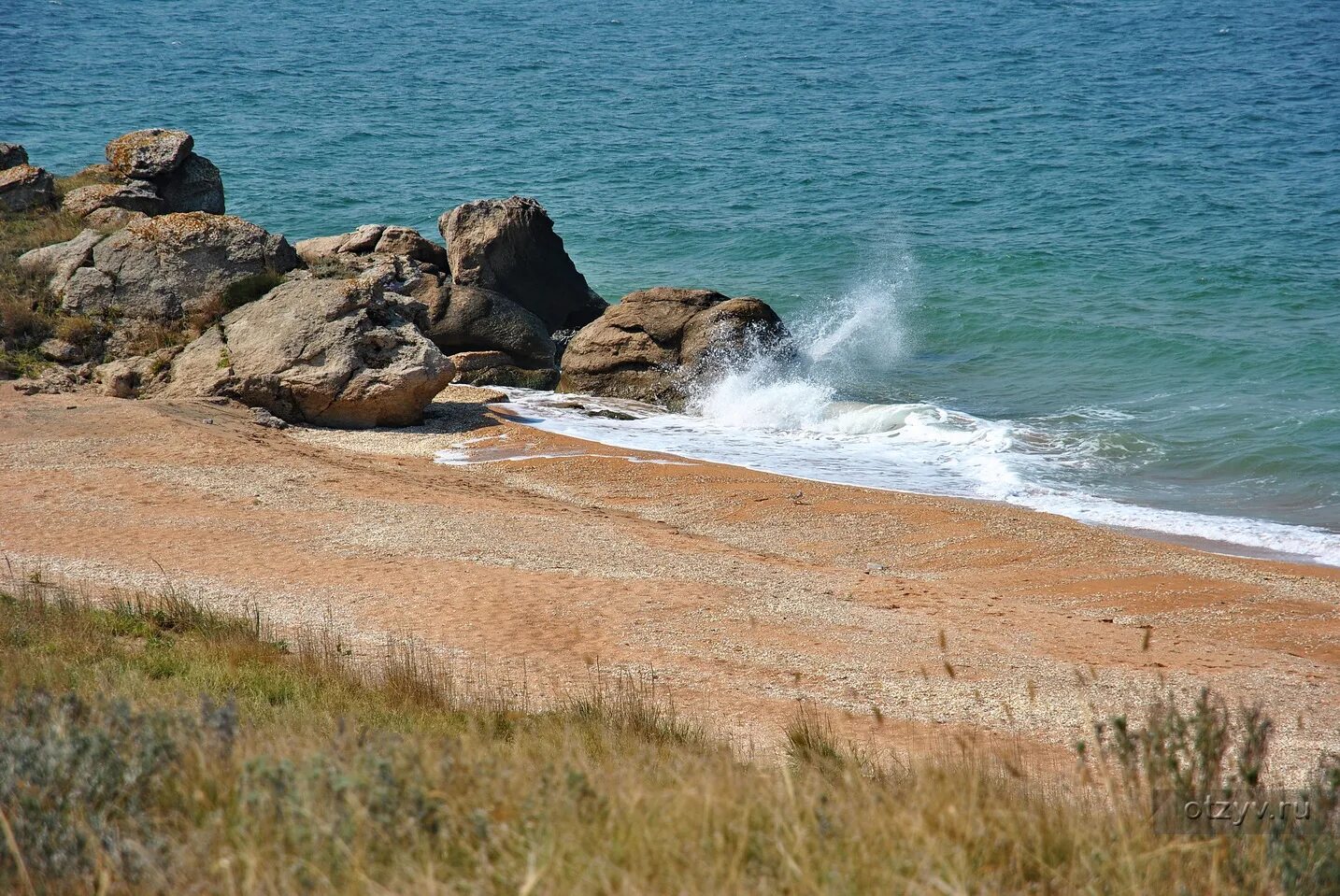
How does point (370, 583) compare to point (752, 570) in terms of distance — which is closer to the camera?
point (370, 583)

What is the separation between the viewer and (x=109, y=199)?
66.2ft

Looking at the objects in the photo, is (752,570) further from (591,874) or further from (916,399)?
(916,399)

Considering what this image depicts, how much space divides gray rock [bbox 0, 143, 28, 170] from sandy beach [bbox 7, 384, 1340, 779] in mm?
10683

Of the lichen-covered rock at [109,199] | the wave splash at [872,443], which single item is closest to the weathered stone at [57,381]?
the lichen-covered rock at [109,199]

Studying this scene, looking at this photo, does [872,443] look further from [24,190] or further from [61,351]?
[24,190]

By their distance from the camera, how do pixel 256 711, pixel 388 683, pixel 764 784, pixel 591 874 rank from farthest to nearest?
pixel 388 683
pixel 256 711
pixel 764 784
pixel 591 874

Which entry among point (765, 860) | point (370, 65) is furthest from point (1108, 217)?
point (370, 65)

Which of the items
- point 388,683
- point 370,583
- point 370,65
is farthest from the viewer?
point 370,65

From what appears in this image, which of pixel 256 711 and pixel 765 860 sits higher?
pixel 765 860

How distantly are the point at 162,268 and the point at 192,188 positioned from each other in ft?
18.6

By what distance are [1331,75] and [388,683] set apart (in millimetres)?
41112

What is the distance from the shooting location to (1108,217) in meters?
29.2

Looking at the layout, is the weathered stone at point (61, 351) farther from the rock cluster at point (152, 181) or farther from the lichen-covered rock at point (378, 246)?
the lichen-covered rock at point (378, 246)

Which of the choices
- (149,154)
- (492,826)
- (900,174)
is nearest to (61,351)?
(149,154)
